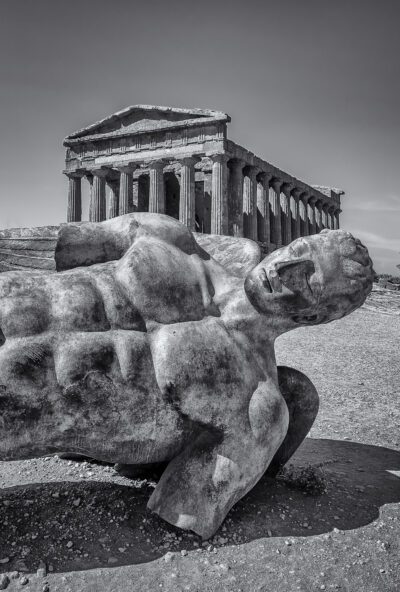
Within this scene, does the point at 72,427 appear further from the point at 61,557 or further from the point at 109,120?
the point at 109,120

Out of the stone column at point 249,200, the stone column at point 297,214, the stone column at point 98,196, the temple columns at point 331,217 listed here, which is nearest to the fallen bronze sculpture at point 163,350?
the stone column at point 249,200

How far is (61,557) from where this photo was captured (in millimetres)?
2438

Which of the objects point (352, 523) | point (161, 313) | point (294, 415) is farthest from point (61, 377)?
point (352, 523)

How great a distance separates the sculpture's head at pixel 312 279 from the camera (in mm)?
2727

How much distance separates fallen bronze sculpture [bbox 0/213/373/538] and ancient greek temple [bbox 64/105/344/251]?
24.8 metres

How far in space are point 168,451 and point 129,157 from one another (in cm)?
2903

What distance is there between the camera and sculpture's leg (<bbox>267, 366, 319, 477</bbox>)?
3.21m

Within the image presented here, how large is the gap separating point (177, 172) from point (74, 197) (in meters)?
6.78

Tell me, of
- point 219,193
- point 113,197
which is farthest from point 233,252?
point 113,197

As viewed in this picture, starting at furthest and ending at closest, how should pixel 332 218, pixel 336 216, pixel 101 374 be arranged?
pixel 336 216, pixel 332 218, pixel 101 374

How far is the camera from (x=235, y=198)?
1156 inches

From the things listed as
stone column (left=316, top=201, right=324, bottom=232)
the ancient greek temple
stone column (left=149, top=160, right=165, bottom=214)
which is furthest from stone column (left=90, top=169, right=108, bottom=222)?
stone column (left=316, top=201, right=324, bottom=232)

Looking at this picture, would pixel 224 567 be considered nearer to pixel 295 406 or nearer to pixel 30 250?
pixel 295 406

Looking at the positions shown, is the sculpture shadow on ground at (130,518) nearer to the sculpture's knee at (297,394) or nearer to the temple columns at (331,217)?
the sculpture's knee at (297,394)
